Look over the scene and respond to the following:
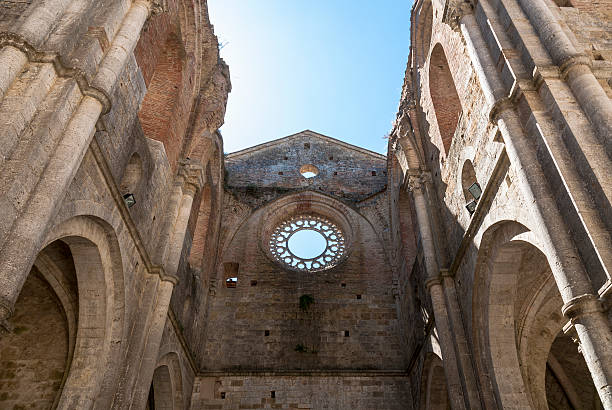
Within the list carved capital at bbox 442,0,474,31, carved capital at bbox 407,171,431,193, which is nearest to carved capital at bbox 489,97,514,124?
carved capital at bbox 442,0,474,31

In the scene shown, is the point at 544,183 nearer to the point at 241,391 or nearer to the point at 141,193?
the point at 141,193

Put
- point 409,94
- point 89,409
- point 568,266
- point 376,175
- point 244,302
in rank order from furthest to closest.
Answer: point 376,175 → point 244,302 → point 409,94 → point 89,409 → point 568,266

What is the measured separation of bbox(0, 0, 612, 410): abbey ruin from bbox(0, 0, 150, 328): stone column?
2cm

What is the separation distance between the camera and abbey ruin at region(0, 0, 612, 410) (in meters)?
4.93

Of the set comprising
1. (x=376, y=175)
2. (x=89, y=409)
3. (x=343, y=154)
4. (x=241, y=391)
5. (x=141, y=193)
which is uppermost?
(x=343, y=154)

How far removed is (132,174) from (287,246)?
25.2ft

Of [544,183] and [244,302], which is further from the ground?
[244,302]

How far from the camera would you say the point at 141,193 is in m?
8.41

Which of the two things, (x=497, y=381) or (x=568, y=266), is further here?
(x=497, y=381)

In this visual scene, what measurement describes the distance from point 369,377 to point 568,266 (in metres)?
8.12

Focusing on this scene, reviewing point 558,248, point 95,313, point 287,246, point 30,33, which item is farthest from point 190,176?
point 558,248

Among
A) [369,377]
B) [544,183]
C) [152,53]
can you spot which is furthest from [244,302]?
[544,183]

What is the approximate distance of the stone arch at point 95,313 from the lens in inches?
264

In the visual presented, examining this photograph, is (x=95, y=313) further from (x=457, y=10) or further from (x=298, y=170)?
(x=298, y=170)
